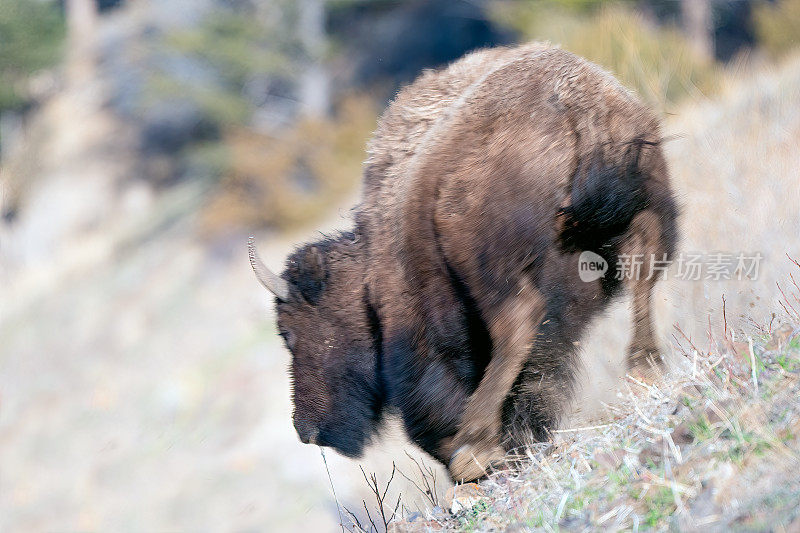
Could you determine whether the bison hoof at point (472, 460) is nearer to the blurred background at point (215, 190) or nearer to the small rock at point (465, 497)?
the small rock at point (465, 497)

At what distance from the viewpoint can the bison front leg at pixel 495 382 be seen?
4.21m

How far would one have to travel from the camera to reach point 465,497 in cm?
421

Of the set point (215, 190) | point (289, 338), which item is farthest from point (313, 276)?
point (215, 190)

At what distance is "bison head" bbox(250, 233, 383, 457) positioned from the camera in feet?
16.5

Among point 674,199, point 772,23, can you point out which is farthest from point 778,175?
point 772,23

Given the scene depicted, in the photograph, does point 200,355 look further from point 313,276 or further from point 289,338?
point 313,276

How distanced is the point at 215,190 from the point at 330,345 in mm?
21348

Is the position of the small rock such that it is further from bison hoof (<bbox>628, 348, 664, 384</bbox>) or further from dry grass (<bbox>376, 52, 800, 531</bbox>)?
bison hoof (<bbox>628, 348, 664, 384</bbox>)

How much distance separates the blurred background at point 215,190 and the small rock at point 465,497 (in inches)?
166

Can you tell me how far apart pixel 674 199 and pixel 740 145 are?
814cm

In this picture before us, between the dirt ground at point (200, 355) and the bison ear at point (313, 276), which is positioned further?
the dirt ground at point (200, 355)

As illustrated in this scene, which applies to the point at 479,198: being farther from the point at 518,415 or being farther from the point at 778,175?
the point at 778,175

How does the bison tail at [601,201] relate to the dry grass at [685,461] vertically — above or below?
above

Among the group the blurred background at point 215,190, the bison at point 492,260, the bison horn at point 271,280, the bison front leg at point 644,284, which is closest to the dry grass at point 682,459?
the bison front leg at point 644,284
